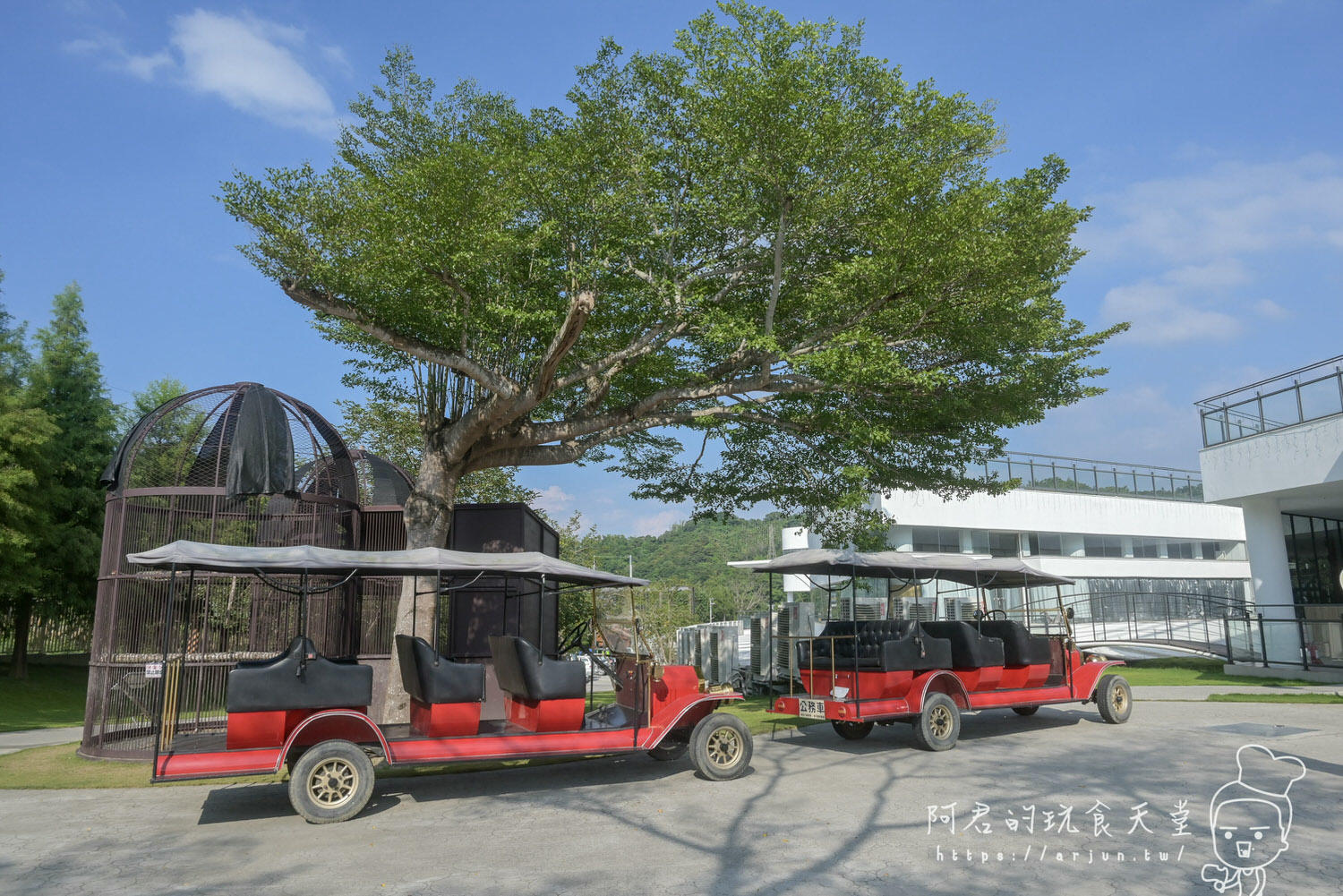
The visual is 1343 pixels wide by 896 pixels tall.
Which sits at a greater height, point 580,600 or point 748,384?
point 748,384

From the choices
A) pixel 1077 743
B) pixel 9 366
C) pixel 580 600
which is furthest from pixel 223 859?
pixel 9 366

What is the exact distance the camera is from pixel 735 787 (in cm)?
890

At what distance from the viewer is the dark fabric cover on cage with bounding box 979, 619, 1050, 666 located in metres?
12.4

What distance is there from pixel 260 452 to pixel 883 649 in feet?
28.7

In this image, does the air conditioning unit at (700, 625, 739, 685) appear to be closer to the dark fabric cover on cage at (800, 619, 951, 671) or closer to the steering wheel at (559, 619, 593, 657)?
the dark fabric cover on cage at (800, 619, 951, 671)

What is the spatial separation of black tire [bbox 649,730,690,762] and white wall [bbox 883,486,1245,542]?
24.4 m

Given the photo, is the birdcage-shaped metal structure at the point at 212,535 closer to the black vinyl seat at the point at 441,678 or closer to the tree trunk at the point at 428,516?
the tree trunk at the point at 428,516

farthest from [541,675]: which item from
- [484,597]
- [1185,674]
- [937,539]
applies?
[937,539]

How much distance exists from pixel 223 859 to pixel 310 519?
8.03 meters

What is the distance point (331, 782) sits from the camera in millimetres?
7852

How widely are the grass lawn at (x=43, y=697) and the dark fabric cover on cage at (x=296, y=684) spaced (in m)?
13.7

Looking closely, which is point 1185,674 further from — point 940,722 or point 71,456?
point 71,456

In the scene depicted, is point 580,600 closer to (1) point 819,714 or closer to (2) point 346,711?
(1) point 819,714

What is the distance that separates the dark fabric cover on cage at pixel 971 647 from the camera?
11.7 metres
